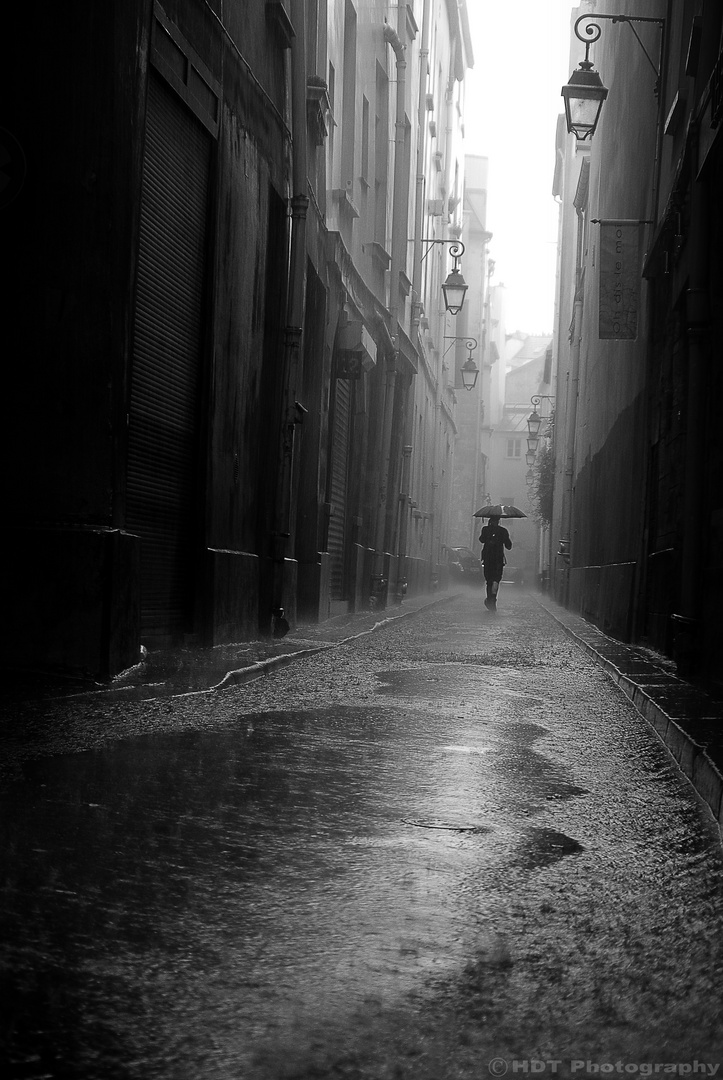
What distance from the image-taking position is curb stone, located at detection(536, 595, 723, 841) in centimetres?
442

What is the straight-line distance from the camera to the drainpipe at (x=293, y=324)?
37.3ft

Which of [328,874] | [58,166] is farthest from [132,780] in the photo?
[58,166]

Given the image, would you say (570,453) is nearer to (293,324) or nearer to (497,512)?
(497,512)

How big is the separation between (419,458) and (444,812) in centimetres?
2855

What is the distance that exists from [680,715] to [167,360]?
4.49 m

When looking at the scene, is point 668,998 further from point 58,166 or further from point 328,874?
point 58,166

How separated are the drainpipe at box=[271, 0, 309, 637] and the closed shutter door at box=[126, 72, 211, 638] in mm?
1951

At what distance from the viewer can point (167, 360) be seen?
891cm

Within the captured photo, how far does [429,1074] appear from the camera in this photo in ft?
6.39

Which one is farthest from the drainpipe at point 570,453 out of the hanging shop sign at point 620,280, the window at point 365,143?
the hanging shop sign at point 620,280

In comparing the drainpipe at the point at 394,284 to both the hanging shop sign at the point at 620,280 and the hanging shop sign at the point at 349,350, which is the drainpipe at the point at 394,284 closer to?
the hanging shop sign at the point at 349,350

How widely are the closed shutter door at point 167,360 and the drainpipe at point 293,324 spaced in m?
1.95

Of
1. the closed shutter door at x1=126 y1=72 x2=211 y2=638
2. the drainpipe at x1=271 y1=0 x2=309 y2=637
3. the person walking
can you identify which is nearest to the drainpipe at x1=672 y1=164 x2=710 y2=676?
the closed shutter door at x1=126 y1=72 x2=211 y2=638

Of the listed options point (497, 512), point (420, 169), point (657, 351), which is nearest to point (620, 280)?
point (657, 351)
